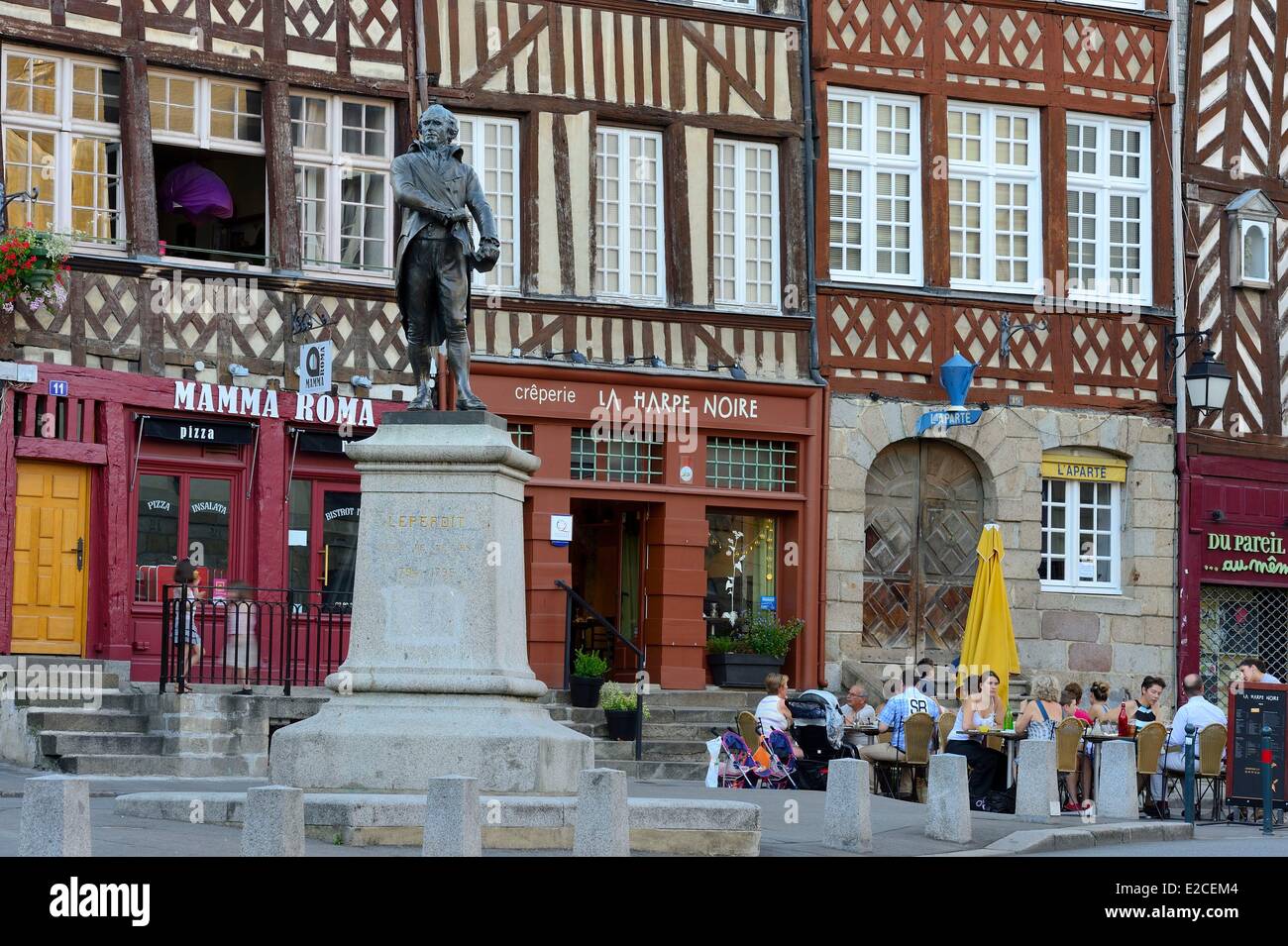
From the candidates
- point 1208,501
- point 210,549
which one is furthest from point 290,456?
point 1208,501

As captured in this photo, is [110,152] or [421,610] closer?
[421,610]

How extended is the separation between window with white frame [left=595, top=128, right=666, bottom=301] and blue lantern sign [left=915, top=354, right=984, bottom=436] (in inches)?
113

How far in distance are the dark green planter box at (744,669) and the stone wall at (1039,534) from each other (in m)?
0.67

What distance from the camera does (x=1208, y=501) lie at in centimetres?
2400

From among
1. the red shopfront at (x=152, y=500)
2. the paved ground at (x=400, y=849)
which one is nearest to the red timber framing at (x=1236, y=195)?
the red shopfront at (x=152, y=500)

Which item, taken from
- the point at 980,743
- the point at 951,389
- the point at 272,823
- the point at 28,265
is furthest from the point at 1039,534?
the point at 272,823

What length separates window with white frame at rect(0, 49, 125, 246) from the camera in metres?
19.7

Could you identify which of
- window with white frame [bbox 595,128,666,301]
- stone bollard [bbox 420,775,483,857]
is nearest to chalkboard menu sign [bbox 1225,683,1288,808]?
window with white frame [bbox 595,128,666,301]

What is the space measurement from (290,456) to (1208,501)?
963cm

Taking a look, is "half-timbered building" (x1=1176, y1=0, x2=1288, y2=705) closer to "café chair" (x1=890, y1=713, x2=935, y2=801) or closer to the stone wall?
the stone wall

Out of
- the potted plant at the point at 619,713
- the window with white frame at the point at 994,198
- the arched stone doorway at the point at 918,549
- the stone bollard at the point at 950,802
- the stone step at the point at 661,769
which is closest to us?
the stone bollard at the point at 950,802

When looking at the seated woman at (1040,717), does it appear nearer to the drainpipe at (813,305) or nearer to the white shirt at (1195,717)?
the white shirt at (1195,717)

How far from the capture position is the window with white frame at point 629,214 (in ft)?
73.7

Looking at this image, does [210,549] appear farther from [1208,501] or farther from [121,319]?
[1208,501]
